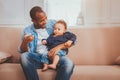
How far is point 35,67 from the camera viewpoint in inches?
83.3

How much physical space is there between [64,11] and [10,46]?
1321 millimetres

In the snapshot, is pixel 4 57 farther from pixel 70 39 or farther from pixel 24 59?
pixel 70 39

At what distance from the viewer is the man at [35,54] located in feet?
6.58

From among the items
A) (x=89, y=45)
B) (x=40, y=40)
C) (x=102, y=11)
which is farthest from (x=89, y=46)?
(x=102, y=11)

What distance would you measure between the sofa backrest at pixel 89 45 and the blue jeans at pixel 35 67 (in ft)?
1.35

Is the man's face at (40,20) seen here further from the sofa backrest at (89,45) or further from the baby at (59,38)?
the sofa backrest at (89,45)

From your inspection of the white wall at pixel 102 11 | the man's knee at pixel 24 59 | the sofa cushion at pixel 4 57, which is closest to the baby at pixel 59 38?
the man's knee at pixel 24 59

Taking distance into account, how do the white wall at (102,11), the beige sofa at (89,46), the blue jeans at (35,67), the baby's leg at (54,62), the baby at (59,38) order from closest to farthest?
1. the blue jeans at (35,67)
2. the baby's leg at (54,62)
3. the baby at (59,38)
4. the beige sofa at (89,46)
5. the white wall at (102,11)

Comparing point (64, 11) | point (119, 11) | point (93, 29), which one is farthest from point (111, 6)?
point (93, 29)

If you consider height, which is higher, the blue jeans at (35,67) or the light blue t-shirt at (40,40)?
the light blue t-shirt at (40,40)

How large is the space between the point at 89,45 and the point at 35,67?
2.30 ft

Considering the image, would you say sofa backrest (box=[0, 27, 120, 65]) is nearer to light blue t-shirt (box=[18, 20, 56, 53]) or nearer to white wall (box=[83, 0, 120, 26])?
light blue t-shirt (box=[18, 20, 56, 53])

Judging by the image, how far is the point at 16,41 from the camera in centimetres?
261

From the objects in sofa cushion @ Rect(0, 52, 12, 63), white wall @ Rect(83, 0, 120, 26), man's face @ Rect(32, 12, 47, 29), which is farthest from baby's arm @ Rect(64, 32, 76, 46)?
white wall @ Rect(83, 0, 120, 26)
